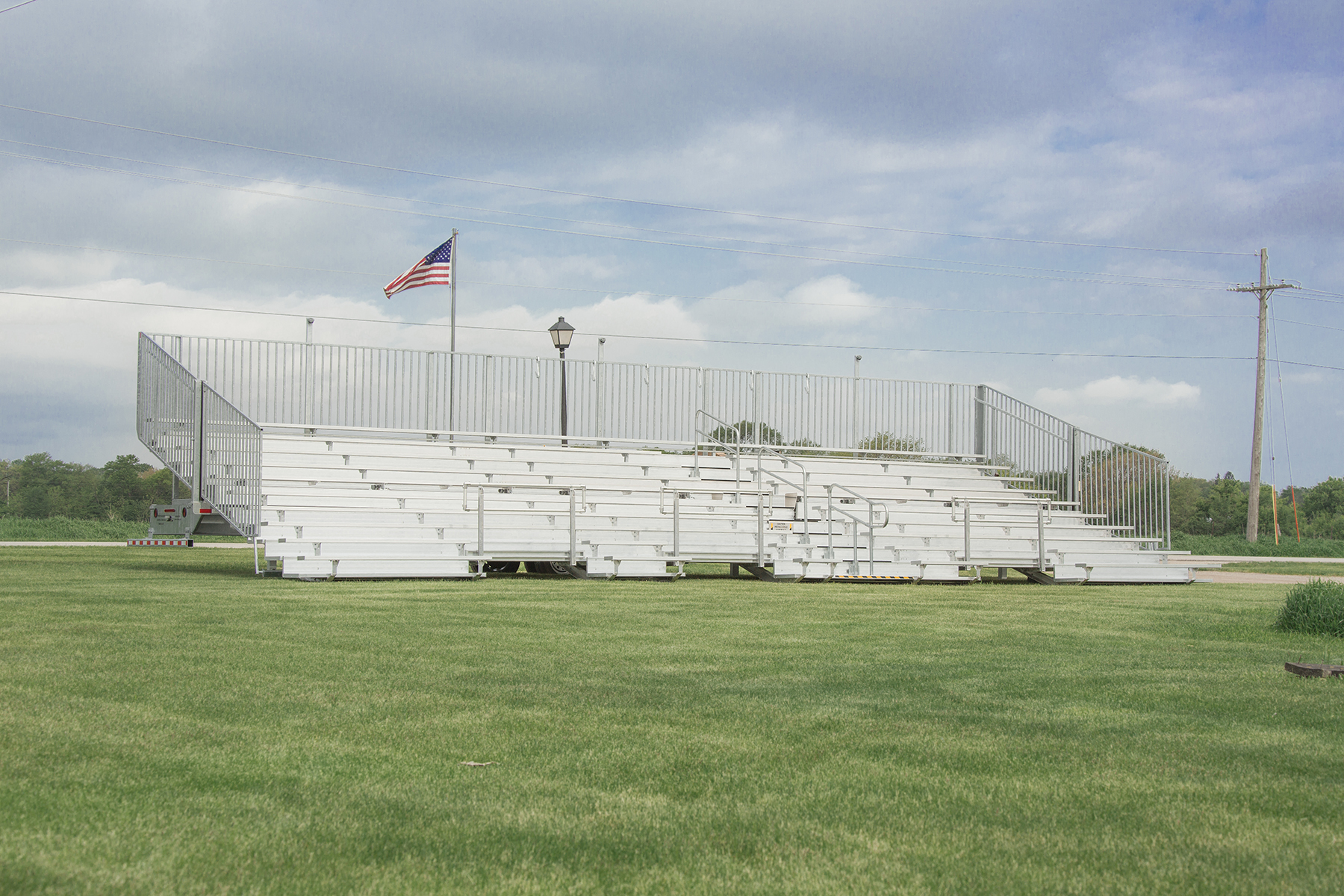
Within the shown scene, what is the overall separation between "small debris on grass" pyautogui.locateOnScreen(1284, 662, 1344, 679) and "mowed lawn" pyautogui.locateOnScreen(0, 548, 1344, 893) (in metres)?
0.12

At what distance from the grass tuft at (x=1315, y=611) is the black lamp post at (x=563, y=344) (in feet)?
48.1

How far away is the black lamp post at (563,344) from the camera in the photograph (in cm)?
2294

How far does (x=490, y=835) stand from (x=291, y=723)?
6.74ft

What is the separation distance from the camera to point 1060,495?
78.5 ft


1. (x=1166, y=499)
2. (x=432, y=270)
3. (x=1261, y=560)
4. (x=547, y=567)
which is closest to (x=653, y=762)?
(x=547, y=567)

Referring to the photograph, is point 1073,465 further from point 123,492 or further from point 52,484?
point 52,484

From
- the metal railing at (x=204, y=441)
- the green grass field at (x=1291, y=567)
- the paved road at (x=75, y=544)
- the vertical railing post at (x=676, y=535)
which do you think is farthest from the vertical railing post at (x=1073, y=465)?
the paved road at (x=75, y=544)

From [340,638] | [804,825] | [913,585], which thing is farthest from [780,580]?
[804,825]

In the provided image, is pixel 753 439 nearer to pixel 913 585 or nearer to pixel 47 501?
pixel 913 585

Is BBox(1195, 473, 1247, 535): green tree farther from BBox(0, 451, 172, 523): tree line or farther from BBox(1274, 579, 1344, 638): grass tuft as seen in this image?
BBox(1274, 579, 1344, 638): grass tuft

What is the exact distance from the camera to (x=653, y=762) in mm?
4543

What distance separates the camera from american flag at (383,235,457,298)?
25.2m

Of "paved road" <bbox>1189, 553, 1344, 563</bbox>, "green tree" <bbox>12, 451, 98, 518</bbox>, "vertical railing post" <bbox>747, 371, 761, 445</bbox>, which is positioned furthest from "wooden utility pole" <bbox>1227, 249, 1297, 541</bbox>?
"green tree" <bbox>12, 451, 98, 518</bbox>

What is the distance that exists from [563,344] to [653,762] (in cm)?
1893
